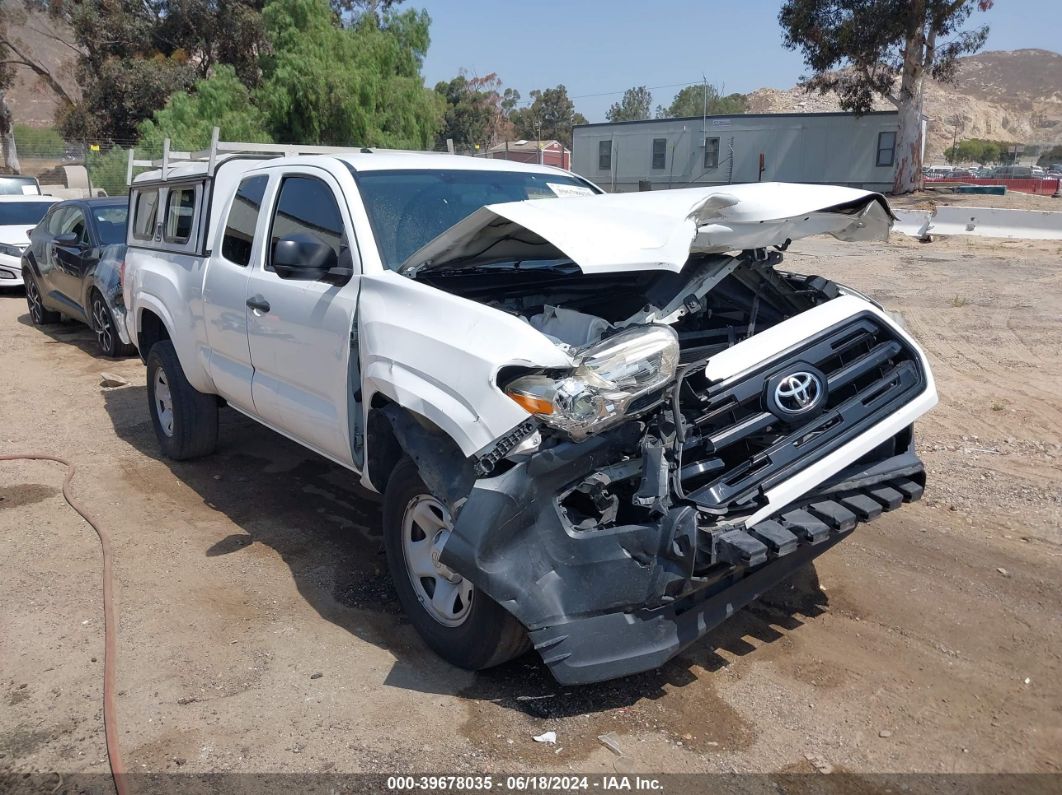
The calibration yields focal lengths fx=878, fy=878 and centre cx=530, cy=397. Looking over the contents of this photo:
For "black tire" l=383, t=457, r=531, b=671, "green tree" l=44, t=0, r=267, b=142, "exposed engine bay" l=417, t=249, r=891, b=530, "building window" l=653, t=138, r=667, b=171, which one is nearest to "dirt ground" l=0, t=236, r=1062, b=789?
"black tire" l=383, t=457, r=531, b=671

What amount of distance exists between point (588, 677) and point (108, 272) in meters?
8.70

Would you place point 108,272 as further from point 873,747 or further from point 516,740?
point 873,747

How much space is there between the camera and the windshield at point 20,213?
15359mm

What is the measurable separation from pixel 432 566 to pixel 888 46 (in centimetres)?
3453

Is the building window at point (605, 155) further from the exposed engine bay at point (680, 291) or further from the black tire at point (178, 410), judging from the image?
the exposed engine bay at point (680, 291)

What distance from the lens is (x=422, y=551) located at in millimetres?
3787

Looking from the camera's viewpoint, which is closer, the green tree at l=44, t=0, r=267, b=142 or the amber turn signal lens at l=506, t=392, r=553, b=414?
the amber turn signal lens at l=506, t=392, r=553, b=414

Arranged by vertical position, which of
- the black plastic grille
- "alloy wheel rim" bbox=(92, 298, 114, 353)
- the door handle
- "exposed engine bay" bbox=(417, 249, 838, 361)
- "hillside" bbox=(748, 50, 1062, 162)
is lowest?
"alloy wheel rim" bbox=(92, 298, 114, 353)

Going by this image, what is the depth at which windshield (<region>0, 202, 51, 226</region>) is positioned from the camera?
15.4m

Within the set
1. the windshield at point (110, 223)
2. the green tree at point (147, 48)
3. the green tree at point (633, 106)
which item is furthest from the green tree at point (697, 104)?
the windshield at point (110, 223)

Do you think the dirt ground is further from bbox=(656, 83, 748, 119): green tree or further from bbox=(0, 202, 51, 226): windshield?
bbox=(656, 83, 748, 119): green tree

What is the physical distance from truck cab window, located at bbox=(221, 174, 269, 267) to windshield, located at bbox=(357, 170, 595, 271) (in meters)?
0.91

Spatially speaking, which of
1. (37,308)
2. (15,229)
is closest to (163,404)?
(37,308)

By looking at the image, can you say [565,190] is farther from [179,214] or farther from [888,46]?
[888,46]
